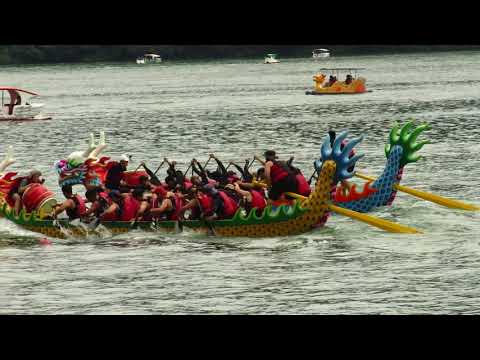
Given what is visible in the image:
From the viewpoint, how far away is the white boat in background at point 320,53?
540 ft

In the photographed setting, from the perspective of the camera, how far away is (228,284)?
22.8m

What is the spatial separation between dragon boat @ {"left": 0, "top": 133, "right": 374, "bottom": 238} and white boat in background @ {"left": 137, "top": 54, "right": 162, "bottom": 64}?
139m

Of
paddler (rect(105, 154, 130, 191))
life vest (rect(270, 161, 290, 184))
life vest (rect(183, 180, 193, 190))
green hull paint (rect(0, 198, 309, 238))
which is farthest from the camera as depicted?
paddler (rect(105, 154, 130, 191))

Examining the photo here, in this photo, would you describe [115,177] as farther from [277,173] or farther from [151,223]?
[277,173]

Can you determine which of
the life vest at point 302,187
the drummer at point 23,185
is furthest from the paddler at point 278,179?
the drummer at point 23,185

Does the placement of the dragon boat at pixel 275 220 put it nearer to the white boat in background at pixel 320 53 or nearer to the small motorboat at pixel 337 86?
the small motorboat at pixel 337 86

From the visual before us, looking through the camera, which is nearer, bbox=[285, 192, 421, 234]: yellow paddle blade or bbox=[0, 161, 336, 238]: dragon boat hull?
bbox=[0, 161, 336, 238]: dragon boat hull

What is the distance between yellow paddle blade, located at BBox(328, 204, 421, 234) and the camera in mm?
25356

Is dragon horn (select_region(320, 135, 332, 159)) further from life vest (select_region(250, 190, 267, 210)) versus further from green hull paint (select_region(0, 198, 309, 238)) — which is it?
life vest (select_region(250, 190, 267, 210))

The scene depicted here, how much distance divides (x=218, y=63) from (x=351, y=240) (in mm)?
141102

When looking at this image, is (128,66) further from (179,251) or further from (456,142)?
(179,251)

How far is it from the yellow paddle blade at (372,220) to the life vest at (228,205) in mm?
1251

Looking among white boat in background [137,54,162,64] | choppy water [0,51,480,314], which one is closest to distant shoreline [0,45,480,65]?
white boat in background [137,54,162,64]

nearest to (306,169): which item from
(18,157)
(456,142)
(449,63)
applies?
(456,142)
